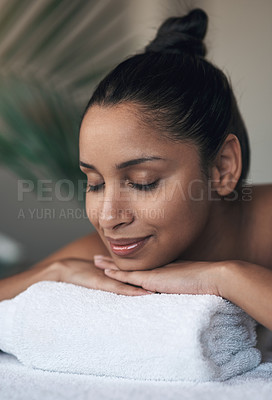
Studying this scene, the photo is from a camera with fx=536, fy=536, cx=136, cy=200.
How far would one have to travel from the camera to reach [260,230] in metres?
1.18

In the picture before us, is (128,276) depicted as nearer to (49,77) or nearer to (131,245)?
(131,245)

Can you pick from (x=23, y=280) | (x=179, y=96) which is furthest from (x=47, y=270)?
(x=179, y=96)

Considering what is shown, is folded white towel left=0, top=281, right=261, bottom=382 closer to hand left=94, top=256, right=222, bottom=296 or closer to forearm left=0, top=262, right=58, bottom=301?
hand left=94, top=256, right=222, bottom=296

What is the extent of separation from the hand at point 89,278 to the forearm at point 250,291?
0.14m

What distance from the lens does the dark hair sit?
0.97 metres

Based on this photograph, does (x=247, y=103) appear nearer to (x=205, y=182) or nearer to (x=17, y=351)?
(x=205, y=182)

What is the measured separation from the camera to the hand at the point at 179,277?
837 millimetres

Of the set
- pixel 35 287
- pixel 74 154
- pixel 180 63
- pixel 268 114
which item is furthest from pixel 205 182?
pixel 268 114

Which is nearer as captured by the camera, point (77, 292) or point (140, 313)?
point (140, 313)

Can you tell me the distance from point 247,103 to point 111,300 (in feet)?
4.55

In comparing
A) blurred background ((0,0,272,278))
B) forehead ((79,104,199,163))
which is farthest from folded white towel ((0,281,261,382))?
blurred background ((0,0,272,278))

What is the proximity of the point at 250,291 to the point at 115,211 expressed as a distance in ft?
0.86

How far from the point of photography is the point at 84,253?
48.7 inches

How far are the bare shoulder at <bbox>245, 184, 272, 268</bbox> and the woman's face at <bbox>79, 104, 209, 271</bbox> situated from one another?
0.25m
